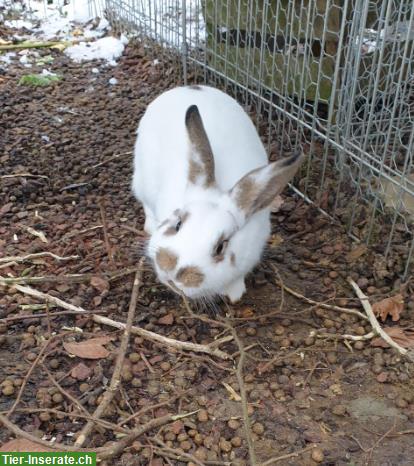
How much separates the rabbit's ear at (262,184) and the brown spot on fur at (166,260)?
1.36 ft

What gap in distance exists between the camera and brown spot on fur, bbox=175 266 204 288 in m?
2.48

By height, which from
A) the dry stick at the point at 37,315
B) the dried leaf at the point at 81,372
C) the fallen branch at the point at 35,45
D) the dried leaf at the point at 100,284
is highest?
the fallen branch at the point at 35,45

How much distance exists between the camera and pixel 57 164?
4.31 metres

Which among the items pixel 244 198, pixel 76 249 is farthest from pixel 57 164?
pixel 244 198

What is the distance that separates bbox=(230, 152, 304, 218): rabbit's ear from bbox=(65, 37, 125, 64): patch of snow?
3702mm

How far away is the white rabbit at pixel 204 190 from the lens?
8.30 feet

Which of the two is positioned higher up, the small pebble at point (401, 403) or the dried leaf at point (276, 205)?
the dried leaf at point (276, 205)

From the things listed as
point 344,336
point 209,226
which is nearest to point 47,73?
point 209,226

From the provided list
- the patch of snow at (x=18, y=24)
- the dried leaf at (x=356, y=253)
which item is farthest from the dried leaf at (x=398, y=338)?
the patch of snow at (x=18, y=24)

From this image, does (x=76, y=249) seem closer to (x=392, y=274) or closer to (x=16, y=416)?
(x=16, y=416)

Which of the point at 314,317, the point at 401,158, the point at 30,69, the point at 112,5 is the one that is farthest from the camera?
the point at 112,5

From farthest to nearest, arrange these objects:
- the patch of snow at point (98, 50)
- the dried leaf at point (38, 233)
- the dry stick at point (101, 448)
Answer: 1. the patch of snow at point (98, 50)
2. the dried leaf at point (38, 233)
3. the dry stick at point (101, 448)

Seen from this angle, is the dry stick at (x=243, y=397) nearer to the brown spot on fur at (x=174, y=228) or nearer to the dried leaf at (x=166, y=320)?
the dried leaf at (x=166, y=320)

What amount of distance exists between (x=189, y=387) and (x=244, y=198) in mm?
833
